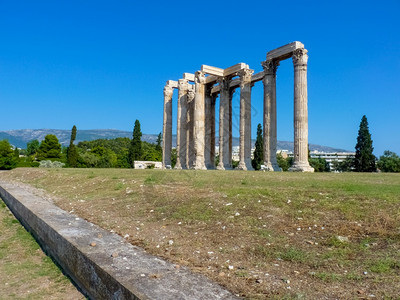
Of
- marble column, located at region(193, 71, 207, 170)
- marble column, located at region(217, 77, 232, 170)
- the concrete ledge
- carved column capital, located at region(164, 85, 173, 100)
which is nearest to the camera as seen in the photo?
the concrete ledge

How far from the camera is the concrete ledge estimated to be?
12.7 ft

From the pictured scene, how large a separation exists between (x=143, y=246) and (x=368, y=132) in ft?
178

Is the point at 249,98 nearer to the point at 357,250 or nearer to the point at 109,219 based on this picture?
the point at 109,219

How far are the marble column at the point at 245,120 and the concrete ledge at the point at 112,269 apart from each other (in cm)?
2468

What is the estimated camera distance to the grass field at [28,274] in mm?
5680

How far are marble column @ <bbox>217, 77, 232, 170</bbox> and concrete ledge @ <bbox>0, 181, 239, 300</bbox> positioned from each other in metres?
26.6

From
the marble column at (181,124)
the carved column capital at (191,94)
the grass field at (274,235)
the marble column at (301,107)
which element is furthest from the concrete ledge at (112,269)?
the carved column capital at (191,94)

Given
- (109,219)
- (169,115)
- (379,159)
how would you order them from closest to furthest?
1. (109,219)
2. (169,115)
3. (379,159)

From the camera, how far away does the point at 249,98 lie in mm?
32188

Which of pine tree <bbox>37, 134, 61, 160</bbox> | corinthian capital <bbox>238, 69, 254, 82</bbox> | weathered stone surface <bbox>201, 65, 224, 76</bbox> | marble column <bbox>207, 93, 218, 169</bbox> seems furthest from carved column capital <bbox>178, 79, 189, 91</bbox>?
pine tree <bbox>37, 134, 61, 160</bbox>

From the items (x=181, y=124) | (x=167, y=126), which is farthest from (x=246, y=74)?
(x=167, y=126)

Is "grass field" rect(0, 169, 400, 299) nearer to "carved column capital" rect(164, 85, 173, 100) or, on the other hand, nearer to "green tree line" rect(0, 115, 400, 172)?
"carved column capital" rect(164, 85, 173, 100)

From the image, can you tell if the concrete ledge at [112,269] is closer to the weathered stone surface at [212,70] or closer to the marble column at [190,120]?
the weathered stone surface at [212,70]

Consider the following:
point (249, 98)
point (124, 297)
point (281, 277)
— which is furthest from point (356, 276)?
point (249, 98)
